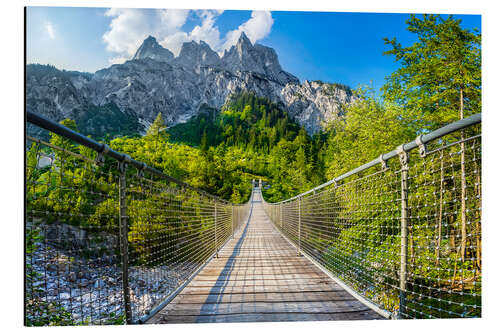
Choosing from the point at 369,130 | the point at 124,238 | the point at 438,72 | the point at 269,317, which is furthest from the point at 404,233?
the point at 369,130

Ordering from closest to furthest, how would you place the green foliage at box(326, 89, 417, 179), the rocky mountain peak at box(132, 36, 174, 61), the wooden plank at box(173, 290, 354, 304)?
the wooden plank at box(173, 290, 354, 304), the green foliage at box(326, 89, 417, 179), the rocky mountain peak at box(132, 36, 174, 61)

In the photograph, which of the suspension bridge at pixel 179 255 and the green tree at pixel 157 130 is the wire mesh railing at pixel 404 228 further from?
the green tree at pixel 157 130

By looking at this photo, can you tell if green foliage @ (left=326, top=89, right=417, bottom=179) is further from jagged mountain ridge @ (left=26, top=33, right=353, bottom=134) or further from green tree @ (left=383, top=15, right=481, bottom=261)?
jagged mountain ridge @ (left=26, top=33, right=353, bottom=134)

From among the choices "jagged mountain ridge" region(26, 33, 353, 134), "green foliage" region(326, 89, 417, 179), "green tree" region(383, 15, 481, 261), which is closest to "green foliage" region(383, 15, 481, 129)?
"green tree" region(383, 15, 481, 261)

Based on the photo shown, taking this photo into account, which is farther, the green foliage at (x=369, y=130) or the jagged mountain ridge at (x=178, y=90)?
the jagged mountain ridge at (x=178, y=90)

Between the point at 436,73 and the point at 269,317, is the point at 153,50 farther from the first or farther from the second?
the point at 269,317

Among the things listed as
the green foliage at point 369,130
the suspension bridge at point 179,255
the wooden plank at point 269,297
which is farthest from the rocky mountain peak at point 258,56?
the wooden plank at point 269,297

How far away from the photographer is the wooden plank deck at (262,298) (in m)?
1.46

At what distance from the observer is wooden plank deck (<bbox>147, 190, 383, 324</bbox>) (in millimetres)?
1461

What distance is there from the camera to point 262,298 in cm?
167

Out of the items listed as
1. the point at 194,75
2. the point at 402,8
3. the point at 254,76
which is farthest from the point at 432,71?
the point at 194,75

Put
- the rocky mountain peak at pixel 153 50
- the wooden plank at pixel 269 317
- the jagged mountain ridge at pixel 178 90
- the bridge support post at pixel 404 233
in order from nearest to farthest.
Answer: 1. the bridge support post at pixel 404 233
2. the wooden plank at pixel 269 317
3. the rocky mountain peak at pixel 153 50
4. the jagged mountain ridge at pixel 178 90

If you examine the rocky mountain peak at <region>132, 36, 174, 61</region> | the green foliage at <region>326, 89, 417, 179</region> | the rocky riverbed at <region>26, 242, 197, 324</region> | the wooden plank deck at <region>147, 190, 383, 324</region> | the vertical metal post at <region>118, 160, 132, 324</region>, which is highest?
the rocky mountain peak at <region>132, 36, 174, 61</region>
